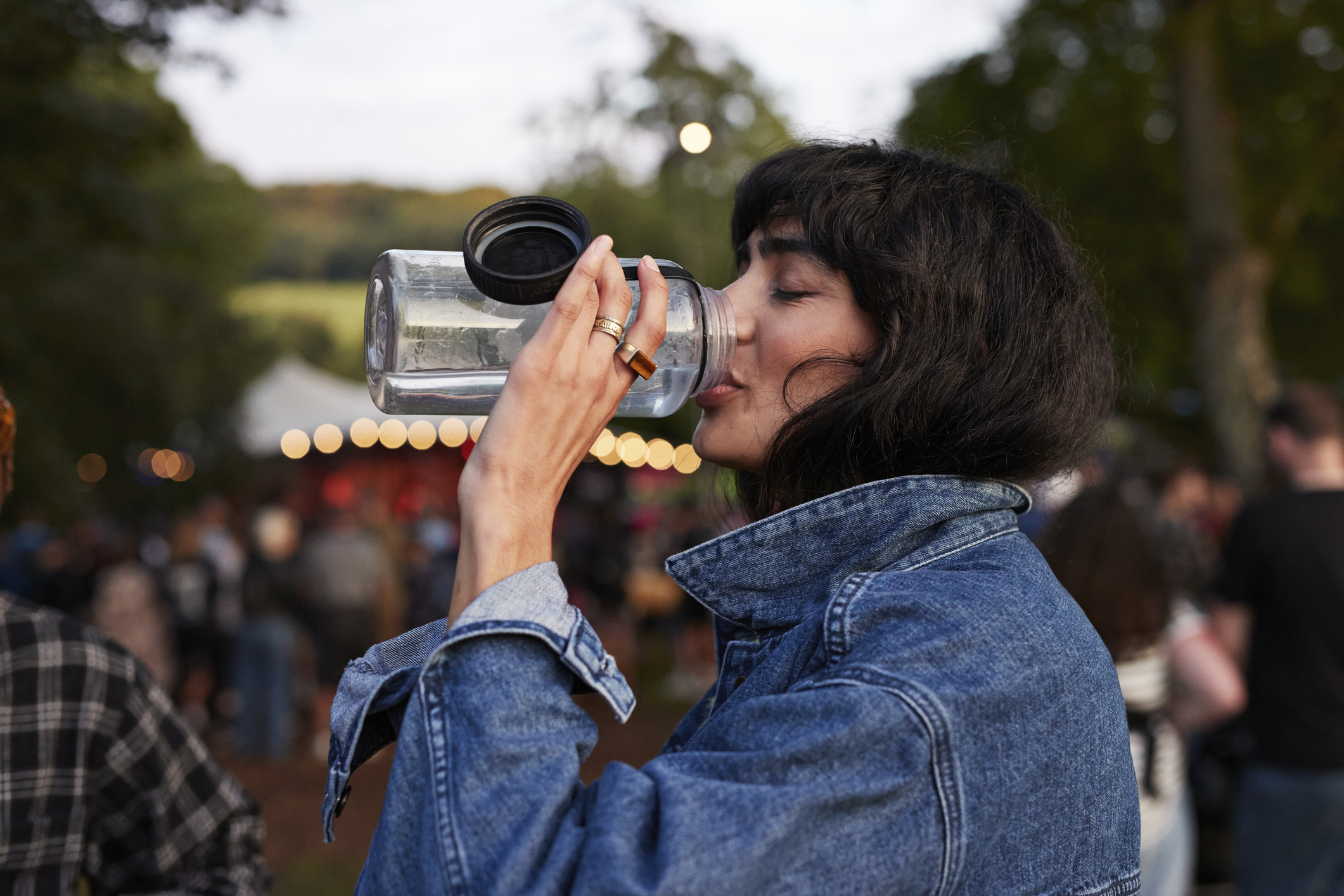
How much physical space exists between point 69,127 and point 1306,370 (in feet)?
75.0

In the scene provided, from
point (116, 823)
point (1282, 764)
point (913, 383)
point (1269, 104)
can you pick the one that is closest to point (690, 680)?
point (1282, 764)

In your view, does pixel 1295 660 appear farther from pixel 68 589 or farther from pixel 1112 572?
pixel 68 589

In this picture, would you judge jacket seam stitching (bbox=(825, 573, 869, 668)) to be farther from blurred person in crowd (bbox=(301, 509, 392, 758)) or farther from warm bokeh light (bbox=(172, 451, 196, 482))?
warm bokeh light (bbox=(172, 451, 196, 482))

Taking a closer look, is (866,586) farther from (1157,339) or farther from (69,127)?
(1157,339)

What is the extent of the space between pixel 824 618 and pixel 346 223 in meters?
65.8

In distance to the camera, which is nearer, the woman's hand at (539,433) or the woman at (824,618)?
the woman at (824,618)

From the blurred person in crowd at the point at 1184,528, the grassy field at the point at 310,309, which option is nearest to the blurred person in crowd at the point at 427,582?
the blurred person in crowd at the point at 1184,528

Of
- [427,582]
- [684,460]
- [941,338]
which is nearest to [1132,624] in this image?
[941,338]

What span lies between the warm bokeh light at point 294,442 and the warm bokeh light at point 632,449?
7.77 meters

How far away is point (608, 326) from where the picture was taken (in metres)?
1.24

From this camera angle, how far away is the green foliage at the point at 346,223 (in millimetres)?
44844

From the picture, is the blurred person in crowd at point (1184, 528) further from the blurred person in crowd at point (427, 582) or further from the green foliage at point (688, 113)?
the blurred person in crowd at point (427, 582)

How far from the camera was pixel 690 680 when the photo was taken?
34.3ft

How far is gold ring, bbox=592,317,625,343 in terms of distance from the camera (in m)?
1.24
